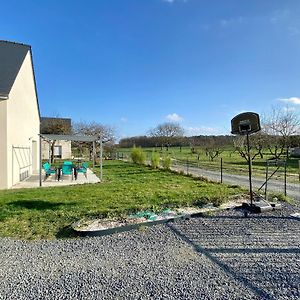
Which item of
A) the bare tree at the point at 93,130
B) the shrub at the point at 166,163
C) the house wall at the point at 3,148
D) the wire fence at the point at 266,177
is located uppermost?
the bare tree at the point at 93,130

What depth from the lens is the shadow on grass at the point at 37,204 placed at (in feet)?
21.7

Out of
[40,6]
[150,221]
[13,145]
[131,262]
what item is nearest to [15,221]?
[150,221]

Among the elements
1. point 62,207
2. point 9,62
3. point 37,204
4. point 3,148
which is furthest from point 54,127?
point 62,207

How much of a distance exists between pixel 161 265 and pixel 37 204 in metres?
4.85

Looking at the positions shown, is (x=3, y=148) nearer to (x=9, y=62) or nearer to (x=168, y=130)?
(x=9, y=62)

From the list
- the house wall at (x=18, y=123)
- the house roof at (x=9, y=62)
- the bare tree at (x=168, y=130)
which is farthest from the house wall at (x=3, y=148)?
the bare tree at (x=168, y=130)

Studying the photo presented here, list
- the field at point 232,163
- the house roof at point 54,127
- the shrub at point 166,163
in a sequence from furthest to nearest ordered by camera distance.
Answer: the house roof at point 54,127 < the shrub at point 166,163 < the field at point 232,163

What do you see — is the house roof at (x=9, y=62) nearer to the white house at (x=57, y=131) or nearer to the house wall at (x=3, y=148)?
the house wall at (x=3, y=148)

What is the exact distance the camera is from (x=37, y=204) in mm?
6984

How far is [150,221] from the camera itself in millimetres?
5176

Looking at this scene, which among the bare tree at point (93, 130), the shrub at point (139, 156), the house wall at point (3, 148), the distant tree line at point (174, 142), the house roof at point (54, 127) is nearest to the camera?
the house wall at point (3, 148)

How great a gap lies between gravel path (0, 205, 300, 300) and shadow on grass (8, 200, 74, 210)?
237 centimetres

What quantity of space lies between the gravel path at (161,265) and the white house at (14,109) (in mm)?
6773

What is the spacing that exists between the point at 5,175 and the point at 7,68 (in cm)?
522
